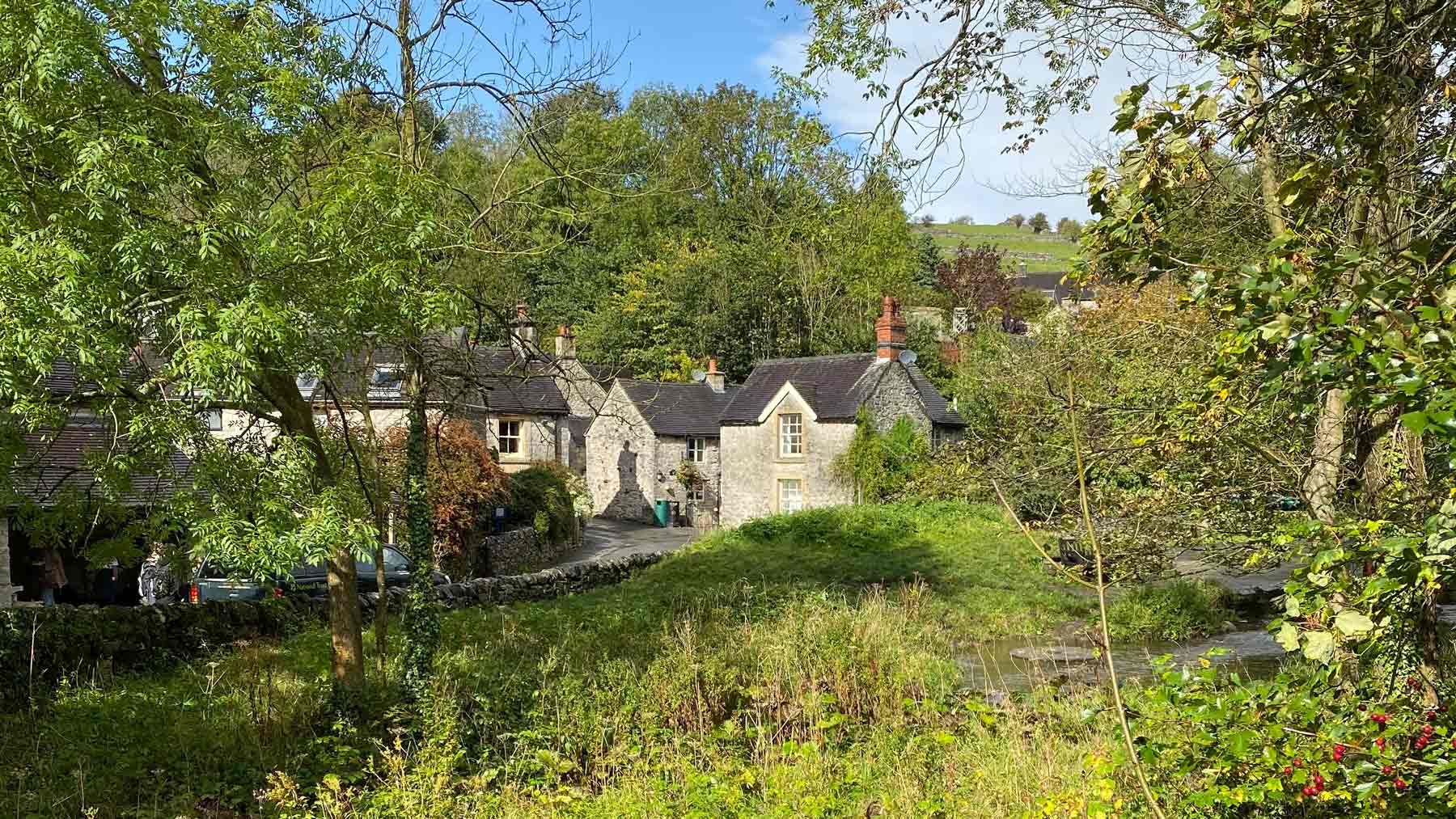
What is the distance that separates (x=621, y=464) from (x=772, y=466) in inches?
374

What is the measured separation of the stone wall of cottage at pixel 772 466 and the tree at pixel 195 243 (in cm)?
2549

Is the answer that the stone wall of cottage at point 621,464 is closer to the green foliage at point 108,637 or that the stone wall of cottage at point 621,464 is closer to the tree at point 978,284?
the tree at point 978,284

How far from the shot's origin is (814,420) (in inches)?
1353

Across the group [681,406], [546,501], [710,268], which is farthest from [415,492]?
[710,268]

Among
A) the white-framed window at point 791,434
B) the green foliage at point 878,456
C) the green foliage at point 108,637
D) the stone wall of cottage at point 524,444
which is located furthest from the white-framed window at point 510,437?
the green foliage at point 108,637

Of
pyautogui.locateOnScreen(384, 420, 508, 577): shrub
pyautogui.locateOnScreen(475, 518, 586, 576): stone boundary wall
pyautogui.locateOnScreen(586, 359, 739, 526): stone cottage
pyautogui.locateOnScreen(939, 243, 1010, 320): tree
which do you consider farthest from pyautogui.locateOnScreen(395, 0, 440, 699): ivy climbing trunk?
pyautogui.locateOnScreen(939, 243, 1010, 320): tree

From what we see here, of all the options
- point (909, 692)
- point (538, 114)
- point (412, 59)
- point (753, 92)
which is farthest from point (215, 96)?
point (753, 92)

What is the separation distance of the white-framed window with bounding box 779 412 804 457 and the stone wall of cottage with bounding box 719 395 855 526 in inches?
5.3

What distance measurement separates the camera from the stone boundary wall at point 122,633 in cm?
1239

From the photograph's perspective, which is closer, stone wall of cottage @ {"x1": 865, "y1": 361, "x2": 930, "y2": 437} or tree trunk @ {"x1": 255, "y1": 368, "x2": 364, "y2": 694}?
tree trunk @ {"x1": 255, "y1": 368, "x2": 364, "y2": 694}

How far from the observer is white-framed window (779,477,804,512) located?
3497 cm

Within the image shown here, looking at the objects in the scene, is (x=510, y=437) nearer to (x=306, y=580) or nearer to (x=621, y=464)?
(x=621, y=464)

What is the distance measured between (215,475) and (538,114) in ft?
21.2

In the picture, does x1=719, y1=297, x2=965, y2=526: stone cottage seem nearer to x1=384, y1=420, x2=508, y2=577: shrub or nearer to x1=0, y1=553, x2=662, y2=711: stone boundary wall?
x1=384, y1=420, x2=508, y2=577: shrub
